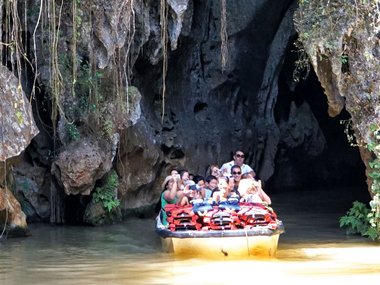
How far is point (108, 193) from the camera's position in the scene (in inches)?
571

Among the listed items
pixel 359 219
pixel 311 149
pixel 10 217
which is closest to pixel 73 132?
pixel 10 217

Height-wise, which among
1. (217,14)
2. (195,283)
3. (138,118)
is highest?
(217,14)

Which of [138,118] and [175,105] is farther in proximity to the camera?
[175,105]

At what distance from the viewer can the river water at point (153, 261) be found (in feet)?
29.0

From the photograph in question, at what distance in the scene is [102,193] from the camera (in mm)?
14469

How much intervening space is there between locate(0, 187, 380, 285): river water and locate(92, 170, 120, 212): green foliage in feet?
1.42

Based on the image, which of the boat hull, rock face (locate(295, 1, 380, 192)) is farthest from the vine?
the boat hull

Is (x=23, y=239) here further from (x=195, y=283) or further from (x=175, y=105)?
(x=175, y=105)

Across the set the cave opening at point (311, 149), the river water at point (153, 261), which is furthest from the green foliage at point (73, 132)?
the cave opening at point (311, 149)

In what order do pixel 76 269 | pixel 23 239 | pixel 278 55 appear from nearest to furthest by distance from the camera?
1. pixel 76 269
2. pixel 23 239
3. pixel 278 55

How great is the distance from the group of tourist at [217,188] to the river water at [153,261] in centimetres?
83

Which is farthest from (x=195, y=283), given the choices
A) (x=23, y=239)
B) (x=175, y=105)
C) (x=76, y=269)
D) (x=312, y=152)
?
(x=312, y=152)

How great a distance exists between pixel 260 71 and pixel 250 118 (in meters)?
1.31

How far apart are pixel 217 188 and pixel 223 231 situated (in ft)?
5.16
